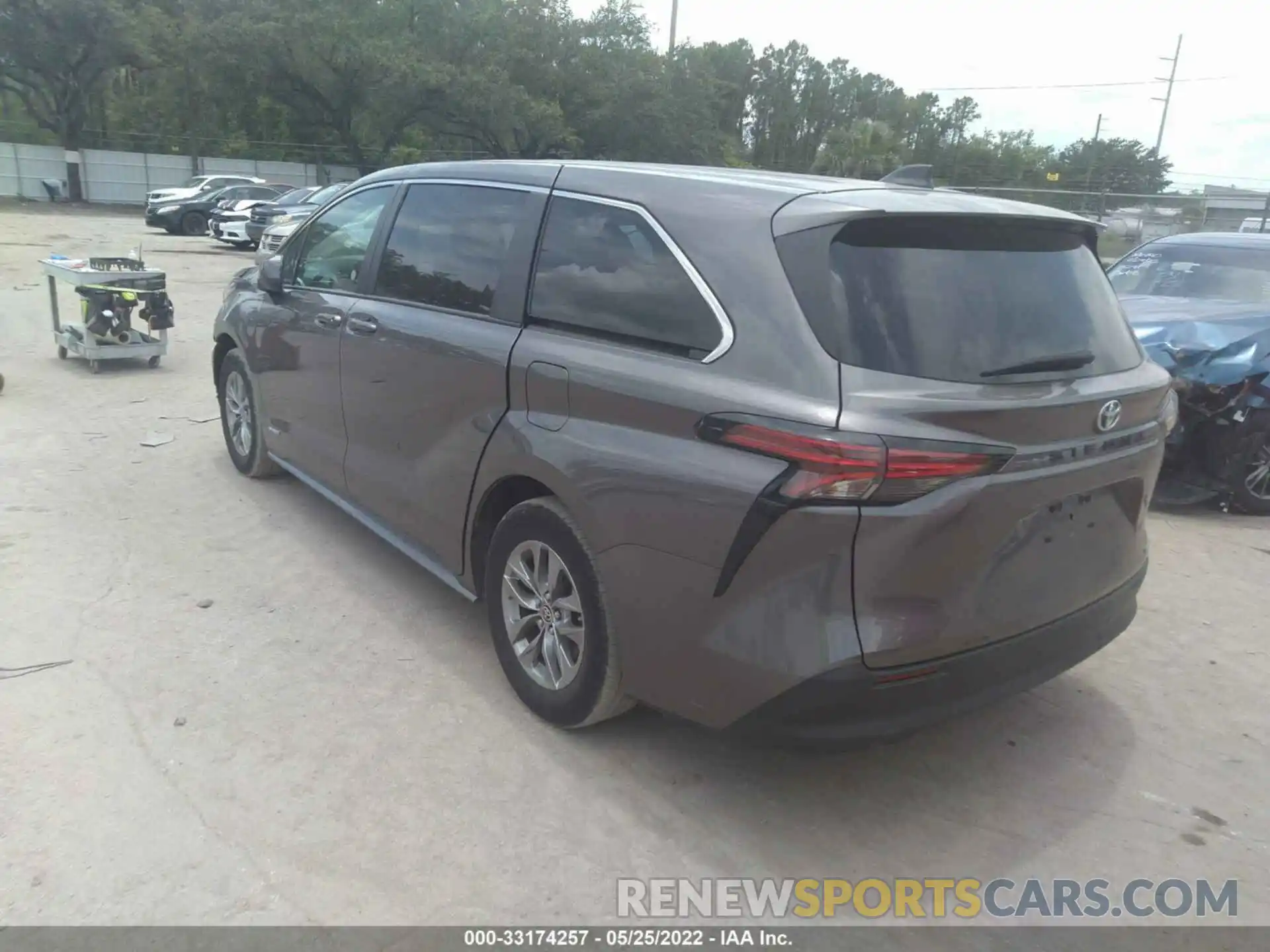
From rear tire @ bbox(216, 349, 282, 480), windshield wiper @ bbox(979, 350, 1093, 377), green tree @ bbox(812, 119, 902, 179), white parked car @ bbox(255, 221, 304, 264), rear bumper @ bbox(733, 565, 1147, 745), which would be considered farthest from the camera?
green tree @ bbox(812, 119, 902, 179)

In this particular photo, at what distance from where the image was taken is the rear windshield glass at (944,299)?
2609mm

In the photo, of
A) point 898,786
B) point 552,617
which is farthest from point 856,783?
point 552,617

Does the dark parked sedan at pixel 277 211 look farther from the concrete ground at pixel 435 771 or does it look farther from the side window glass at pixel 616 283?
the side window glass at pixel 616 283

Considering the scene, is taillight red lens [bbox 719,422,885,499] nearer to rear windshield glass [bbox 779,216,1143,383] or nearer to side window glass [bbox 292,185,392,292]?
rear windshield glass [bbox 779,216,1143,383]

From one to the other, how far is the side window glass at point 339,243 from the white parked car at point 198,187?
980 inches

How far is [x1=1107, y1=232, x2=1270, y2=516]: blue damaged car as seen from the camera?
6.02 m

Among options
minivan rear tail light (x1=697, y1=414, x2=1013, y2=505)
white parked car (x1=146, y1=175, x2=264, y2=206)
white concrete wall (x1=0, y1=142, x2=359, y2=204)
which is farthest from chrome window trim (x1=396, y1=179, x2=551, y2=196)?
white concrete wall (x1=0, y1=142, x2=359, y2=204)

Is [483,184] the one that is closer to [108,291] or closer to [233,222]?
[108,291]

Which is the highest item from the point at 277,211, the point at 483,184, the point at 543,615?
the point at 483,184

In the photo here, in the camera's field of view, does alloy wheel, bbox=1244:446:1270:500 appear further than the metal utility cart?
No

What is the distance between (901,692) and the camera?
2621 millimetres

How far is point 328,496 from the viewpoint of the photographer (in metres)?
4.92

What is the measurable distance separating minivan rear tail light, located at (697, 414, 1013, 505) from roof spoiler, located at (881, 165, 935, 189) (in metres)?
1.65

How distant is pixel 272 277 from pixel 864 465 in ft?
12.5
